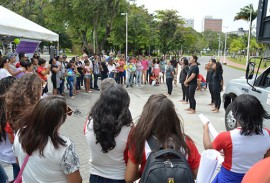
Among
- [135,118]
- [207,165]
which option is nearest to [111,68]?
[135,118]

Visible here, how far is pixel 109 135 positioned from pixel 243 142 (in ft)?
3.86

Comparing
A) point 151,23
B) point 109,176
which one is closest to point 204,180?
point 109,176

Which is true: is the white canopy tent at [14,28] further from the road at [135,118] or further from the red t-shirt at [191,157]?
the red t-shirt at [191,157]

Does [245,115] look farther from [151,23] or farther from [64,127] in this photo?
[151,23]

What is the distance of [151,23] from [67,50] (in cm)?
2939

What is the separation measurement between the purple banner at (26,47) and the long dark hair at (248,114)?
10187 millimetres

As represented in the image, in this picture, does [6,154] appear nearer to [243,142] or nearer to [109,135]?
[109,135]

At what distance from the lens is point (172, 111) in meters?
2.17

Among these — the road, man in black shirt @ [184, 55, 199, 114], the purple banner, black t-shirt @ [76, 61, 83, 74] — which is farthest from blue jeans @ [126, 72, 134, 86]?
man in black shirt @ [184, 55, 199, 114]

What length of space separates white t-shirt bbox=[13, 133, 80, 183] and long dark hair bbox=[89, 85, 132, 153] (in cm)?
28

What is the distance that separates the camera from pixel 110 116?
2412 mm

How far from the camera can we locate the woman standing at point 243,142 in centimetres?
249

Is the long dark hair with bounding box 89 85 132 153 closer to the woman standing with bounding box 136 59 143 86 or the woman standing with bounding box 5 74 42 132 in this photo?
the woman standing with bounding box 5 74 42 132

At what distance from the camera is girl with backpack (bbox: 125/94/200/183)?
6.88 ft
